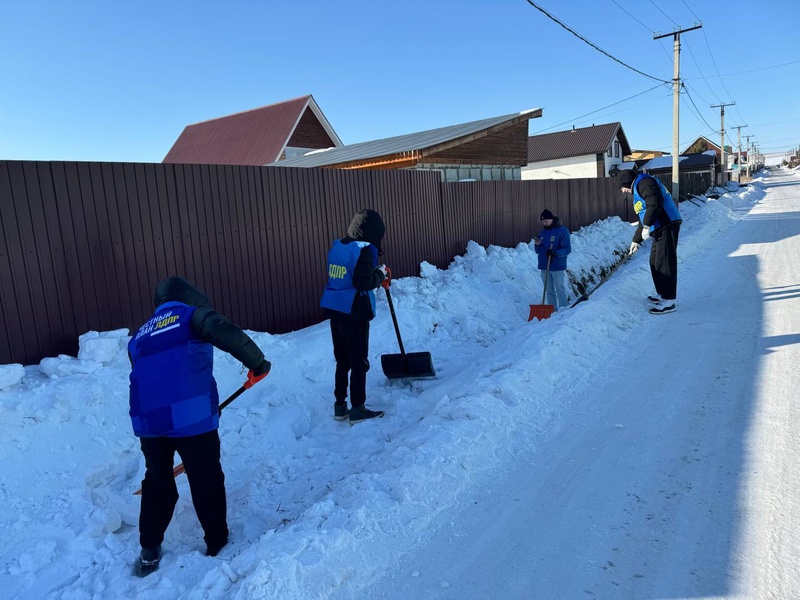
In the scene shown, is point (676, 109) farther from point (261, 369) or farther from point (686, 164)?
point (686, 164)

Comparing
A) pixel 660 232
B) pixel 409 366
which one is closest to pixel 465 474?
pixel 409 366

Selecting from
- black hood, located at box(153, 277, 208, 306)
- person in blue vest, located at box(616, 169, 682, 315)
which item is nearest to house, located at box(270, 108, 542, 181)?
person in blue vest, located at box(616, 169, 682, 315)

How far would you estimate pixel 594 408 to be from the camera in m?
4.30

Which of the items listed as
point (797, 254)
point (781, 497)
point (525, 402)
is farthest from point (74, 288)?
point (797, 254)

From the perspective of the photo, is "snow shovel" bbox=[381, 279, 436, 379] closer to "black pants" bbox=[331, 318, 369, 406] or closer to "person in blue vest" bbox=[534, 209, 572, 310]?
"black pants" bbox=[331, 318, 369, 406]

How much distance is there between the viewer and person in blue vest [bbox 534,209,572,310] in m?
8.67

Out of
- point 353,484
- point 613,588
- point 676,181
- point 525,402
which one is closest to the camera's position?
point 613,588

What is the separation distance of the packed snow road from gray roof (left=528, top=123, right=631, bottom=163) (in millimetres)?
39022

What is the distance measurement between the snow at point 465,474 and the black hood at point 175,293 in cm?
141

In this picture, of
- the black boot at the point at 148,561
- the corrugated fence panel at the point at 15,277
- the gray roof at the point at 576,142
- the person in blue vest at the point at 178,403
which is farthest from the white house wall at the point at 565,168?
the black boot at the point at 148,561

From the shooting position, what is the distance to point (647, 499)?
3.04m

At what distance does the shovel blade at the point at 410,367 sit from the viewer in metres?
5.65

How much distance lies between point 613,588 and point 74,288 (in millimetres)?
4787

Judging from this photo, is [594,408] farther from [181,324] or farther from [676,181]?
[676,181]
